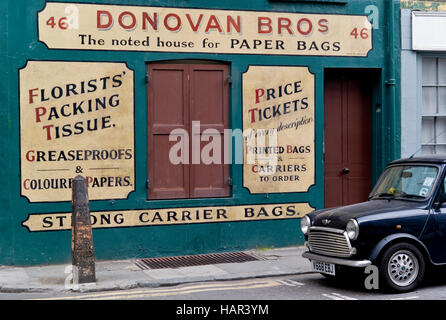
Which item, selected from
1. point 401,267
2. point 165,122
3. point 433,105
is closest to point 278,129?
point 165,122

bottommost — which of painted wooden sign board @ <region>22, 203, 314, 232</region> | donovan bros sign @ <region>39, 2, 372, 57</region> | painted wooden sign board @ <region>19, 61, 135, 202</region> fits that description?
painted wooden sign board @ <region>22, 203, 314, 232</region>

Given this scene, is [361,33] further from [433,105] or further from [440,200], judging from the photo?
[440,200]

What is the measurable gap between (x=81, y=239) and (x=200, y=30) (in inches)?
168

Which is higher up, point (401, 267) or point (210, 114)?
point (210, 114)

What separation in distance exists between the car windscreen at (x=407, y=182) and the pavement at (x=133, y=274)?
169 centimetres

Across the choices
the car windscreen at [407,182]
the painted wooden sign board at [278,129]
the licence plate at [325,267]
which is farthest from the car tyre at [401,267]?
the painted wooden sign board at [278,129]

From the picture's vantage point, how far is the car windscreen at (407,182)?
9227 millimetres

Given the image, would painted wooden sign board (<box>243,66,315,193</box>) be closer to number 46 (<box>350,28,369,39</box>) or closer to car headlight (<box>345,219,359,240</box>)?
number 46 (<box>350,28,369,39</box>)

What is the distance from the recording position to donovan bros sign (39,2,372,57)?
441 inches

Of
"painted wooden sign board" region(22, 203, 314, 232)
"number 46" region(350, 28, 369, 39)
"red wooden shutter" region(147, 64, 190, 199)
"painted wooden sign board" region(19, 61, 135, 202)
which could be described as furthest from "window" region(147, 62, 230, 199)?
"number 46" region(350, 28, 369, 39)

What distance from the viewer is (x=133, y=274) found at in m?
10.3

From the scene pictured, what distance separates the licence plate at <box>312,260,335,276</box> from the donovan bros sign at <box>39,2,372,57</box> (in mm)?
4430

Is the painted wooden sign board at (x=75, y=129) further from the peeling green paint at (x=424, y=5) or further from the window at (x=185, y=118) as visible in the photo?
the peeling green paint at (x=424, y=5)
